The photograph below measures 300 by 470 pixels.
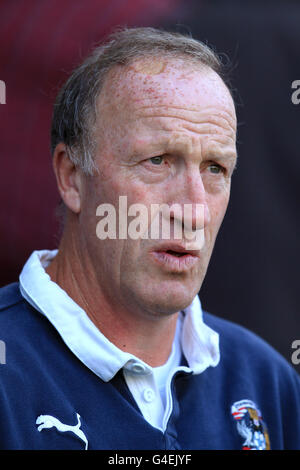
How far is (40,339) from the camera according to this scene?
5.33 ft

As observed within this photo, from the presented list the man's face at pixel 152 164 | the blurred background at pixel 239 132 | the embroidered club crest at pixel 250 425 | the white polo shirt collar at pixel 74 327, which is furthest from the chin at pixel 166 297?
the blurred background at pixel 239 132

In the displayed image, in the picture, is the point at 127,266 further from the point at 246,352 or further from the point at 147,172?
the point at 246,352

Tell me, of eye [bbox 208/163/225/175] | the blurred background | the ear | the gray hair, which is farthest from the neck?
the blurred background

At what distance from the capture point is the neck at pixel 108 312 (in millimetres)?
1720

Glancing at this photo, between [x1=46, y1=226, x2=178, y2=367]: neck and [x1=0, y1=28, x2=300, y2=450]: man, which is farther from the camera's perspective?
[x1=46, y1=226, x2=178, y2=367]: neck

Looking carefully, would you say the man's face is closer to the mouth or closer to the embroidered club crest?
the mouth

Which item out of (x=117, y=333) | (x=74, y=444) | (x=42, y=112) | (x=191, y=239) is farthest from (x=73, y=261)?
(x=42, y=112)

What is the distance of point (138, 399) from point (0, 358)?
39 cm

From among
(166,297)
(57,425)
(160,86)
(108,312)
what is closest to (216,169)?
(160,86)

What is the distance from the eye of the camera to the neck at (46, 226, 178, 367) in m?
1.72

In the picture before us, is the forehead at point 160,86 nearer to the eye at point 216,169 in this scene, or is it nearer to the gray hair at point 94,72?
the gray hair at point 94,72

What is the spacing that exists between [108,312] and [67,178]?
407 mm

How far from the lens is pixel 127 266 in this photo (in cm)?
164

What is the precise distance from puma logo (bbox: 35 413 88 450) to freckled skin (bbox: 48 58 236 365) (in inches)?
11.6
